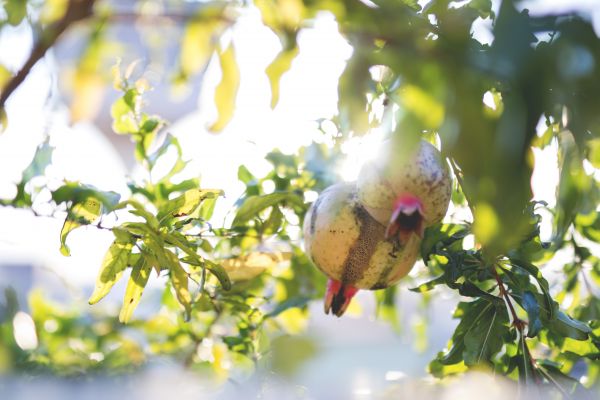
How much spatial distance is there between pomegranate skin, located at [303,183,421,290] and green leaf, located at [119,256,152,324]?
6.5 inches

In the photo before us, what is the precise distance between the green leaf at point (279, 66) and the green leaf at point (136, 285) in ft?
1.24

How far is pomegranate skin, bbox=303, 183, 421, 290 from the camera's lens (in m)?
0.79

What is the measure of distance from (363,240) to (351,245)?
1cm

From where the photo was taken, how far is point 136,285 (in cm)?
79

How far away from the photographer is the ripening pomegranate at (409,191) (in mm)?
712

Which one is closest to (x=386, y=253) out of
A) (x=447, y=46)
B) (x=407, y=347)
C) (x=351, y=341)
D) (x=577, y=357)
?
(x=577, y=357)

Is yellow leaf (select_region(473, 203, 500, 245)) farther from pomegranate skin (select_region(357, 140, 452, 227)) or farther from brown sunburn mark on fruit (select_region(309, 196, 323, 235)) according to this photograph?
brown sunburn mark on fruit (select_region(309, 196, 323, 235))

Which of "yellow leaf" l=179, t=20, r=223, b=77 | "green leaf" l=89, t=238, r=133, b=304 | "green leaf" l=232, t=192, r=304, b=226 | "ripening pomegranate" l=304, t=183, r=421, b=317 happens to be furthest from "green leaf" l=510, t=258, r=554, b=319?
"yellow leaf" l=179, t=20, r=223, b=77

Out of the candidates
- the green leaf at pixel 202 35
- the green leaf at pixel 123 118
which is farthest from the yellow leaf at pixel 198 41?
the green leaf at pixel 123 118

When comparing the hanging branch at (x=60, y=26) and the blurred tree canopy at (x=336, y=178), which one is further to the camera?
the hanging branch at (x=60, y=26)

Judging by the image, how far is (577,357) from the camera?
980 mm

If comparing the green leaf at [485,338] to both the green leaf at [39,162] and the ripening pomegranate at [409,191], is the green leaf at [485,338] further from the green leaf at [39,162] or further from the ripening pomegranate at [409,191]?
the green leaf at [39,162]

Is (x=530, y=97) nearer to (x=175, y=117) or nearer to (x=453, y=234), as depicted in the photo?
(x=453, y=234)

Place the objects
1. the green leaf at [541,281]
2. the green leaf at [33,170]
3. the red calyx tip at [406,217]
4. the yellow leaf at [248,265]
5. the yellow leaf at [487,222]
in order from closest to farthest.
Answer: the yellow leaf at [487,222], the red calyx tip at [406,217], the green leaf at [541,281], the green leaf at [33,170], the yellow leaf at [248,265]
